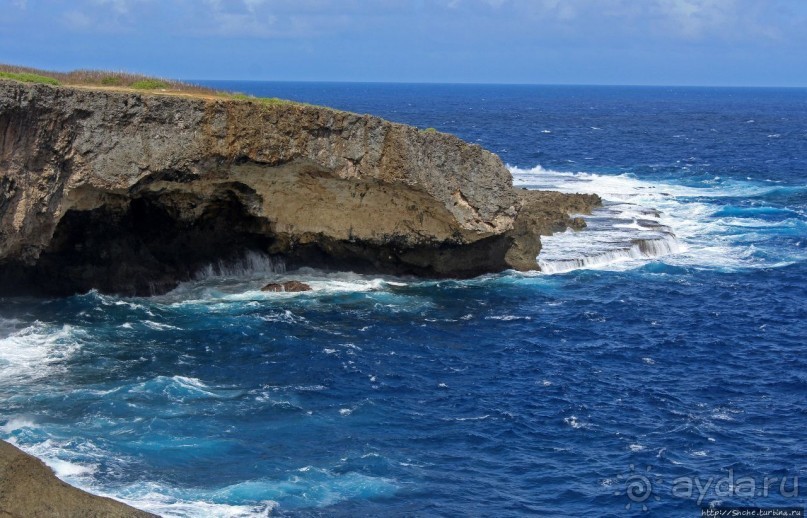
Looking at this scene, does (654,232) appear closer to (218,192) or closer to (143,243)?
(218,192)

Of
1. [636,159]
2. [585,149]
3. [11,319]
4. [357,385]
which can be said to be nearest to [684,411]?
[357,385]

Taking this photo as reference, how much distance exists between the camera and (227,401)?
30406mm

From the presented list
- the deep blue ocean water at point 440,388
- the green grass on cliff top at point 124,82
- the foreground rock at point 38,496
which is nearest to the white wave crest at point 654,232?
the deep blue ocean water at point 440,388

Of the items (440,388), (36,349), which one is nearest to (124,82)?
(36,349)

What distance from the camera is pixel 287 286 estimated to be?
1710 inches

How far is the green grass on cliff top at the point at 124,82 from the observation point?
137 feet

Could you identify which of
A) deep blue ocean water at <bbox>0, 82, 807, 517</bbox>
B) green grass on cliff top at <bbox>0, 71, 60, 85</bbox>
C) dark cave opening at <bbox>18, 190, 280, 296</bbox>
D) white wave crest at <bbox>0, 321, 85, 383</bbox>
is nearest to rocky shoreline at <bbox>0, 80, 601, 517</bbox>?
dark cave opening at <bbox>18, 190, 280, 296</bbox>

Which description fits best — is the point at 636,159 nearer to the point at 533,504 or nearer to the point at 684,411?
the point at 684,411

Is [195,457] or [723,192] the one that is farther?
[723,192]

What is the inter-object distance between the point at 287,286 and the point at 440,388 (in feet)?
43.2

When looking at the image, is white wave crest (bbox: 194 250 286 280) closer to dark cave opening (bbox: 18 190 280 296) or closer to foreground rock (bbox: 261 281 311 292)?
dark cave opening (bbox: 18 190 280 296)

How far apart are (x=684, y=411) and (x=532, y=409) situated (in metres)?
4.95

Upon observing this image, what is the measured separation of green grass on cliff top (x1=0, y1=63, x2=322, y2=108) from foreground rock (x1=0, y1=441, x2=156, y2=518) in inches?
930

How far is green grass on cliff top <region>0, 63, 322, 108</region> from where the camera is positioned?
41625 mm
